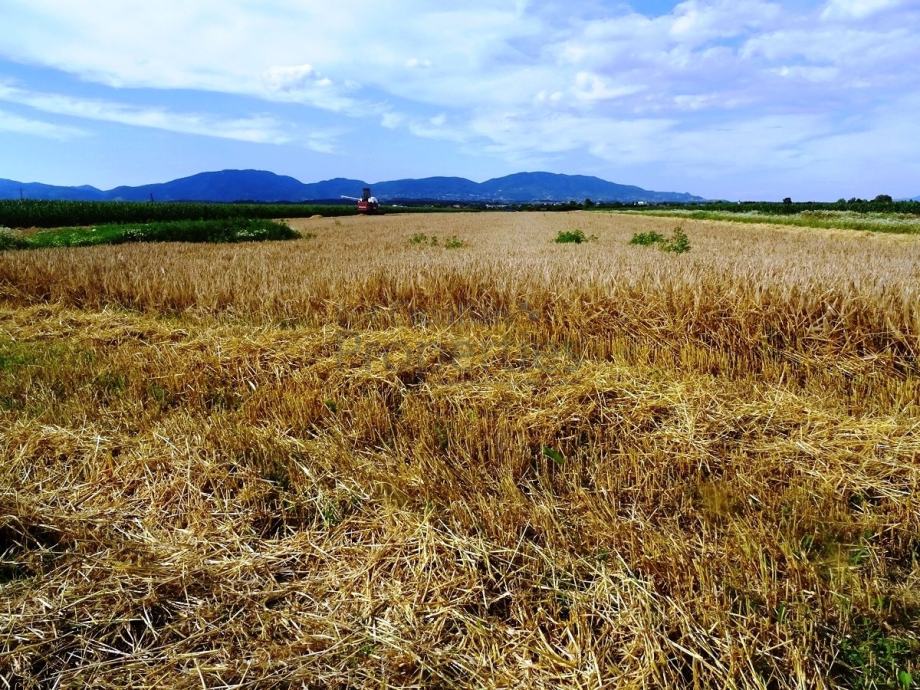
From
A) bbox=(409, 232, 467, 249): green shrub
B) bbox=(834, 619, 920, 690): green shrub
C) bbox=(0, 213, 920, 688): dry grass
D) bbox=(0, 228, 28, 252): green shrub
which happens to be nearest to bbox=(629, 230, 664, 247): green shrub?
bbox=(409, 232, 467, 249): green shrub

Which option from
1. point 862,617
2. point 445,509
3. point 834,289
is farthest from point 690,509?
point 834,289

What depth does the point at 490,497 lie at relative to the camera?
287 centimetres

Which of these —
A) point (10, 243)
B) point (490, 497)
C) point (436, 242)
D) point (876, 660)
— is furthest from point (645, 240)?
point (10, 243)

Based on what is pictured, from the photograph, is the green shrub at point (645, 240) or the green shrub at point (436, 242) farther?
the green shrub at point (436, 242)

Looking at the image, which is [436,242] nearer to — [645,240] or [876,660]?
[645,240]

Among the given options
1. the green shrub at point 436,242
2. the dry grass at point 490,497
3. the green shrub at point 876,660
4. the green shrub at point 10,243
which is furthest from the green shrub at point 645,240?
the green shrub at point 10,243

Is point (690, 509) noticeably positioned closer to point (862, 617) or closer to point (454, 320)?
point (862, 617)

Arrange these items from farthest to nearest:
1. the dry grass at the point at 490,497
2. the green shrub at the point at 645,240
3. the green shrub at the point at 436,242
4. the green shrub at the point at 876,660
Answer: the green shrub at the point at 436,242, the green shrub at the point at 645,240, the dry grass at the point at 490,497, the green shrub at the point at 876,660

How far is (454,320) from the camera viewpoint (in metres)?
6.32

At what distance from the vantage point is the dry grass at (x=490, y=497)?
2.04 m

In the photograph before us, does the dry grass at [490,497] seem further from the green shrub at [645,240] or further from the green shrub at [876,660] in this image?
the green shrub at [645,240]

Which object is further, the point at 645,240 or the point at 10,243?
the point at 10,243

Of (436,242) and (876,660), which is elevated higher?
(436,242)

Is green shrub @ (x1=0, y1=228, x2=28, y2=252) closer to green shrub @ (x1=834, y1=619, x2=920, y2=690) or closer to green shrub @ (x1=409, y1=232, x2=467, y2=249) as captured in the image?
green shrub @ (x1=409, y1=232, x2=467, y2=249)
